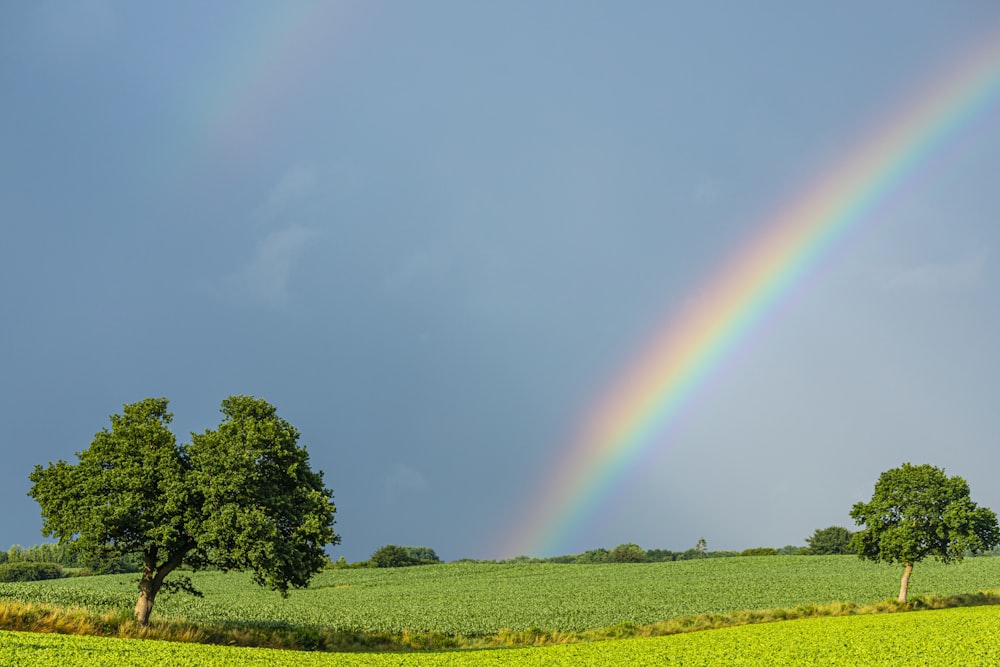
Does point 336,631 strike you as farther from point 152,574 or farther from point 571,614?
point 571,614

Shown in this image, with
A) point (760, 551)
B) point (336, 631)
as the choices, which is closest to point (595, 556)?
point (760, 551)

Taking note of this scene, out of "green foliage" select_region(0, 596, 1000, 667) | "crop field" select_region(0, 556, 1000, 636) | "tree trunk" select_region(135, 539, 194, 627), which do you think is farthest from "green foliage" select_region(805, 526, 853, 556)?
"tree trunk" select_region(135, 539, 194, 627)

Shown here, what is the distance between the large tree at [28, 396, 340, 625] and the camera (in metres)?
36.5

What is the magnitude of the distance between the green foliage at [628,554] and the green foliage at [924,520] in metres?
117

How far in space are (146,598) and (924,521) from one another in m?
61.1

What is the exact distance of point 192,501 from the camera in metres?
37.8

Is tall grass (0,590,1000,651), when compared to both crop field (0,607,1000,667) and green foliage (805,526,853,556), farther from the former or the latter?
green foliage (805,526,853,556)

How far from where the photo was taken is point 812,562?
367 ft

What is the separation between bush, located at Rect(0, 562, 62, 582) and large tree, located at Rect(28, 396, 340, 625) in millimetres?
101815

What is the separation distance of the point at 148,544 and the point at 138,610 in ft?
11.1

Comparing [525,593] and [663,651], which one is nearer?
[663,651]

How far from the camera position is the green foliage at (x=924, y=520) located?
195 ft

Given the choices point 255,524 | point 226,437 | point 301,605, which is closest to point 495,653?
point 255,524

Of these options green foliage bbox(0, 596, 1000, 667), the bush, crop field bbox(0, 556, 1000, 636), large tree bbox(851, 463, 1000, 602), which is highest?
large tree bbox(851, 463, 1000, 602)
